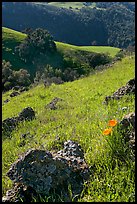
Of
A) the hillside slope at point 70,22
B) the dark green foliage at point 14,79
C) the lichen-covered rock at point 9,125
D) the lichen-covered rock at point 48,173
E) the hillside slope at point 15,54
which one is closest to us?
the lichen-covered rock at point 48,173

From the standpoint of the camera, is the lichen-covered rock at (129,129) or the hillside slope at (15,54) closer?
the lichen-covered rock at (129,129)

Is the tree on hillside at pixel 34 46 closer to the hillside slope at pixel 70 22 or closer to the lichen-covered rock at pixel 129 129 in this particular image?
the lichen-covered rock at pixel 129 129

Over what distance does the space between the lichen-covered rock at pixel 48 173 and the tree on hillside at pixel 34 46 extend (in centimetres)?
7050

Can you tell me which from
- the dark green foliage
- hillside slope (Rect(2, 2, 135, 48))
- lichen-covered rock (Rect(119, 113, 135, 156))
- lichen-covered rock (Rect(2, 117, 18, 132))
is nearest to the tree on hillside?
the dark green foliage

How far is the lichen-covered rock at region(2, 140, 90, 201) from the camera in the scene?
14.4 feet

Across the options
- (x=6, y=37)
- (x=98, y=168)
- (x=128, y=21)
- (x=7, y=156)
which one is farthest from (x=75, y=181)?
(x=128, y=21)

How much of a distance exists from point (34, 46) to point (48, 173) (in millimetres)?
75563

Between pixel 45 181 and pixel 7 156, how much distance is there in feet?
10.1

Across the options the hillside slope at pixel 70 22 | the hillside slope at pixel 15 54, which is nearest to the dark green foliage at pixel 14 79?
the hillside slope at pixel 15 54

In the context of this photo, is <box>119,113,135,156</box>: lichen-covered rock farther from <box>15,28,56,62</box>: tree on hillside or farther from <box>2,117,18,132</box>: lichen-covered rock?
<box>15,28,56,62</box>: tree on hillside

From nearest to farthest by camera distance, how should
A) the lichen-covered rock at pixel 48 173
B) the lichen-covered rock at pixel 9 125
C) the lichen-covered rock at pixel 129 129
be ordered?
1. the lichen-covered rock at pixel 48 173
2. the lichen-covered rock at pixel 129 129
3. the lichen-covered rock at pixel 9 125

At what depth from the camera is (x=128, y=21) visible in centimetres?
17475

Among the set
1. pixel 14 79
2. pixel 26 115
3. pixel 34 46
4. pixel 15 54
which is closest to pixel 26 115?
pixel 26 115

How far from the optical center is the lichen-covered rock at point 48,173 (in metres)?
4.39
